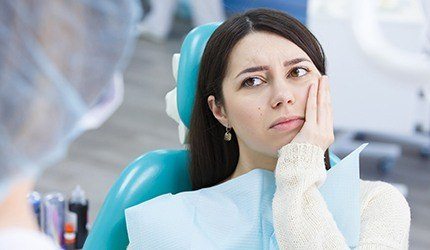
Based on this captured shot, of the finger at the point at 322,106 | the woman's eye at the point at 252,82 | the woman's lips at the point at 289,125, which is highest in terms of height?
A: the woman's eye at the point at 252,82

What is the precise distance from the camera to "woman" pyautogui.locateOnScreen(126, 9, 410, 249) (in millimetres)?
1636

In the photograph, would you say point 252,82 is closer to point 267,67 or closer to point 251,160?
point 267,67

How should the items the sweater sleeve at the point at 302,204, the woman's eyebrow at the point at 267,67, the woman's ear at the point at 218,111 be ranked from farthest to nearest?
the woman's ear at the point at 218,111, the woman's eyebrow at the point at 267,67, the sweater sleeve at the point at 302,204

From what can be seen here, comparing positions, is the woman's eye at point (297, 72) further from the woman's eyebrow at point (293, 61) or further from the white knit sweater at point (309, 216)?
the white knit sweater at point (309, 216)

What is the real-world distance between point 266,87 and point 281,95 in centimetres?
5

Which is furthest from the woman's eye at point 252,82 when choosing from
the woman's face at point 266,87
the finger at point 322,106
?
the finger at point 322,106

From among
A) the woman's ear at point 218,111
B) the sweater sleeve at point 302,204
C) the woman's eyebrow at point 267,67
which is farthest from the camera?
the woman's ear at point 218,111

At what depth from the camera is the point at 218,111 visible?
1.84 meters

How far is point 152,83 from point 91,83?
365 cm

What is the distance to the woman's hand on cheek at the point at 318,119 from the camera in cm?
167

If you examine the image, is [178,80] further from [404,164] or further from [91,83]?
[404,164]

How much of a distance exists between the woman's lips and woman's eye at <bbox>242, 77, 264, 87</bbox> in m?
0.09

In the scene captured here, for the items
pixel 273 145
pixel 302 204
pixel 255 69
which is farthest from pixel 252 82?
pixel 302 204

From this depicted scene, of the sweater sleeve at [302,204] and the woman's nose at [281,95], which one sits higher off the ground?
the woman's nose at [281,95]
